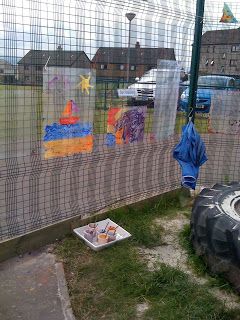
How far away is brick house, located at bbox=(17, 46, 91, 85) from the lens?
3464mm

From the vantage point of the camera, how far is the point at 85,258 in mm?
3498

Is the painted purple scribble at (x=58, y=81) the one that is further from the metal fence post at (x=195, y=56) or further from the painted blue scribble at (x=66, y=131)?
the metal fence post at (x=195, y=56)

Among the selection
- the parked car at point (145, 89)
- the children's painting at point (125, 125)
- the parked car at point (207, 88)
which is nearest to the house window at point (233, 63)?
the parked car at point (207, 88)

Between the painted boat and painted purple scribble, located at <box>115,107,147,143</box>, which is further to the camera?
painted purple scribble, located at <box>115,107,147,143</box>

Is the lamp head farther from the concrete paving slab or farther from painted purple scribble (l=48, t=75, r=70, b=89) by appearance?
the concrete paving slab

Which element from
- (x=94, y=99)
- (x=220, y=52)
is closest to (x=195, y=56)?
(x=220, y=52)

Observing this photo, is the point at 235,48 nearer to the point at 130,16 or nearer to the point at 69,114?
the point at 130,16

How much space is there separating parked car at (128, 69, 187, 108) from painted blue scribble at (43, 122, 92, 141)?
0.77 metres

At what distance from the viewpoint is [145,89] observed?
460 cm

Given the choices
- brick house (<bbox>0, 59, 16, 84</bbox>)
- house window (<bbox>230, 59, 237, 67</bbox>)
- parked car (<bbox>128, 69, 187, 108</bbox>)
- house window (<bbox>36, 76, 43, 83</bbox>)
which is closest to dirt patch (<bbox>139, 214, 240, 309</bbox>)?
parked car (<bbox>128, 69, 187, 108</bbox>)

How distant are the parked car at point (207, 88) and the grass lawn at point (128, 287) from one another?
2.03 m

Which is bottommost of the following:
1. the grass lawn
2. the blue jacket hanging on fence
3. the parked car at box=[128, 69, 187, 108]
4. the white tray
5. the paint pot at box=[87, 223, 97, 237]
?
the grass lawn

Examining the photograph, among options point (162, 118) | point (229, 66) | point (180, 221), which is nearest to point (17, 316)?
point (180, 221)

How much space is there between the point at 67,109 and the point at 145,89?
116 cm
